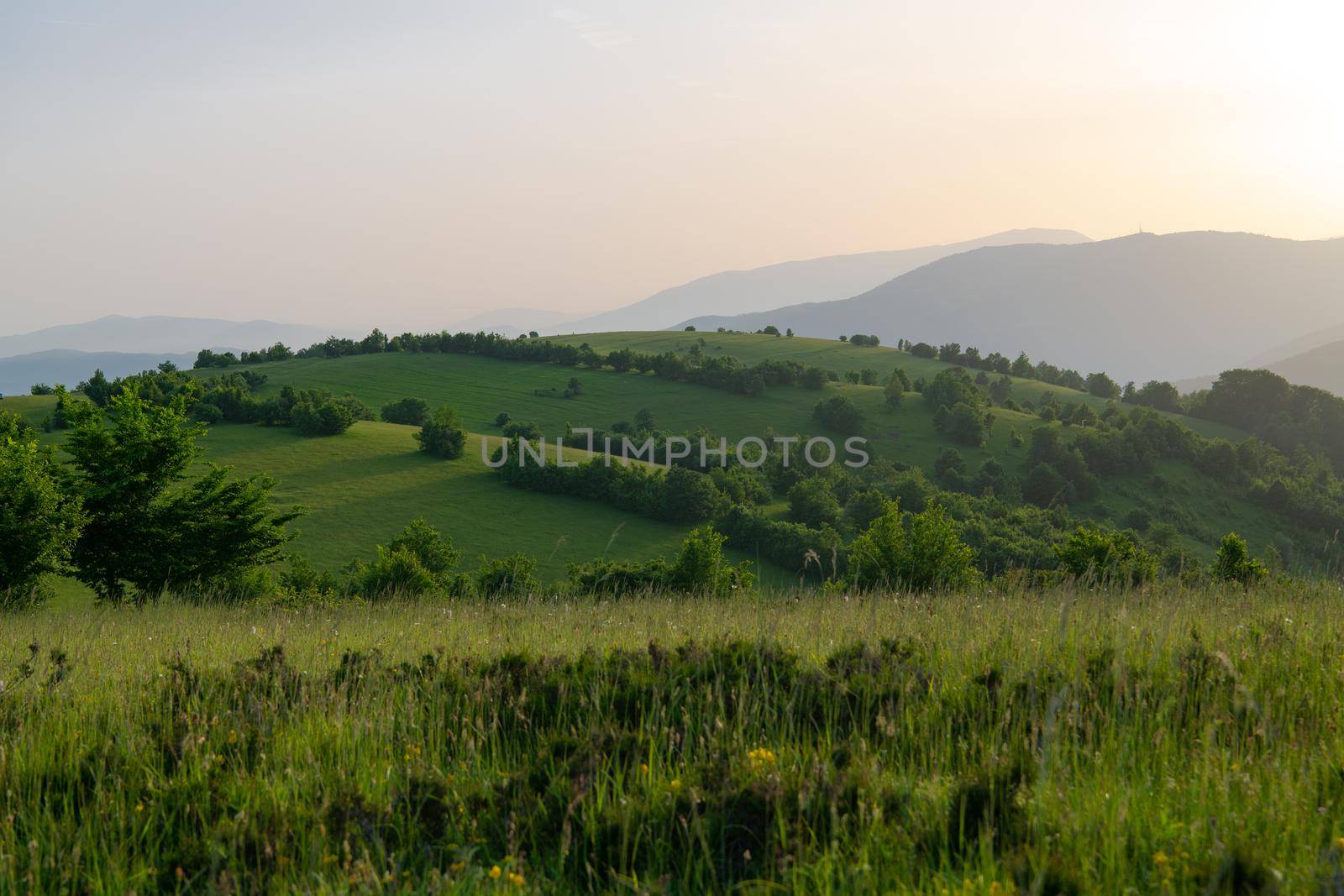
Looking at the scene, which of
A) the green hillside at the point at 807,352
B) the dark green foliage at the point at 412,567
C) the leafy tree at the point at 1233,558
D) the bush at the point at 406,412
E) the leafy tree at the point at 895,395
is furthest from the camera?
the green hillside at the point at 807,352

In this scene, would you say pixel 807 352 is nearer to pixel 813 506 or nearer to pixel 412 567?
pixel 813 506

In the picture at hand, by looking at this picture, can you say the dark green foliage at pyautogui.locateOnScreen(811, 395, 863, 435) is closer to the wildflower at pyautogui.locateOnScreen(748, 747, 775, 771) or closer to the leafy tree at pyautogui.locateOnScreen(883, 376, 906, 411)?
the leafy tree at pyautogui.locateOnScreen(883, 376, 906, 411)

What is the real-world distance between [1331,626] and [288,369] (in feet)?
404

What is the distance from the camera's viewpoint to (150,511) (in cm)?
3278

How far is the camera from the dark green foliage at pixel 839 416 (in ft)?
345

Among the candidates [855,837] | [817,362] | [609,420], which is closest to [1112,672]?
[855,837]

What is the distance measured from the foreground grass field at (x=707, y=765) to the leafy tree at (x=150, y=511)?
29.8m

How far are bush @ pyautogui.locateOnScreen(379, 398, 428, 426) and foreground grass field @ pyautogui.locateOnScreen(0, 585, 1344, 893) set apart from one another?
94074 millimetres

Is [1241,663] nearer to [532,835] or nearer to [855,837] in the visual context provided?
[855,837]

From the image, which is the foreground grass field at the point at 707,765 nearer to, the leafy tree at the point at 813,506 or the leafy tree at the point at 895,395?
the leafy tree at the point at 813,506

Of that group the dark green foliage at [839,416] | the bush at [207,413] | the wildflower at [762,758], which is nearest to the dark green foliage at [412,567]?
the wildflower at [762,758]

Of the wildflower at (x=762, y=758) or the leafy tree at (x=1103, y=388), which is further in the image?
the leafy tree at (x=1103, y=388)

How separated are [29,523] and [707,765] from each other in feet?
101

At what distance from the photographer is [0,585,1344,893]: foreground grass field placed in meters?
3.05
